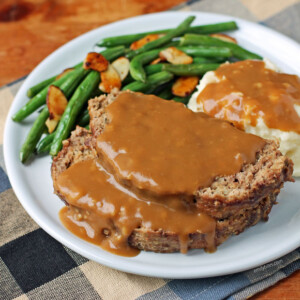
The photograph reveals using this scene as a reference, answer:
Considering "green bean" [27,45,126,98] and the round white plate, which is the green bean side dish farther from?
the round white plate

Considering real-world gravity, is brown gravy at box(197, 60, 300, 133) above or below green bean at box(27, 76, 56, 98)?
above

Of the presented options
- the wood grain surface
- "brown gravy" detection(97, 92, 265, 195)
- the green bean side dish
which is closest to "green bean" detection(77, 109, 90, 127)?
the green bean side dish

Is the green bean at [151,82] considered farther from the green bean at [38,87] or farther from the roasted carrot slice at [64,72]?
the green bean at [38,87]

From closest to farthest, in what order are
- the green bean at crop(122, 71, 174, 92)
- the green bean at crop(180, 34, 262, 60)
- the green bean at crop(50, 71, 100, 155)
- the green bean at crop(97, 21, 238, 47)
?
the green bean at crop(50, 71, 100, 155) → the green bean at crop(122, 71, 174, 92) → the green bean at crop(180, 34, 262, 60) → the green bean at crop(97, 21, 238, 47)

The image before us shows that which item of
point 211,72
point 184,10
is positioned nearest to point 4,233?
point 211,72

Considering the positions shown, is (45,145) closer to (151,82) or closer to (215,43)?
(151,82)

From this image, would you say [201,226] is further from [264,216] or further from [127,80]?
[127,80]

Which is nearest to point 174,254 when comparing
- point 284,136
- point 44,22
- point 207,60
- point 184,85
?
point 284,136
